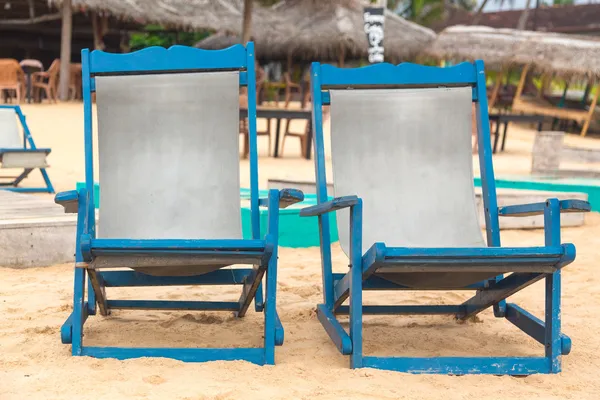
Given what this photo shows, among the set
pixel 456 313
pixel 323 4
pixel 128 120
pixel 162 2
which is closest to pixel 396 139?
pixel 456 313

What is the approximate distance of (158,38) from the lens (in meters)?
20.1

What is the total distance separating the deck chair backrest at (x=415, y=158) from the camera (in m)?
3.12

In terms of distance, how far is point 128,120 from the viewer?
306cm

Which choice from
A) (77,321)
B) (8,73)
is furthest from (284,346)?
(8,73)

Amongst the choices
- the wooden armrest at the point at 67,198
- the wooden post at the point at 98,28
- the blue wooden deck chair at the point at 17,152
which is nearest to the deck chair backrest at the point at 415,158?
the wooden armrest at the point at 67,198

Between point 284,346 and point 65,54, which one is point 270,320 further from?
point 65,54

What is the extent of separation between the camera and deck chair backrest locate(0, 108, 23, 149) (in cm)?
693

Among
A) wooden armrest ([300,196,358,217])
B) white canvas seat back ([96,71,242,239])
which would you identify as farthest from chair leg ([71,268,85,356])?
wooden armrest ([300,196,358,217])

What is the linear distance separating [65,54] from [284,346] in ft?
42.8

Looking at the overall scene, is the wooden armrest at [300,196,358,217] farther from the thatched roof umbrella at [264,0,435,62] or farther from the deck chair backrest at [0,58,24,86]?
the thatched roof umbrella at [264,0,435,62]

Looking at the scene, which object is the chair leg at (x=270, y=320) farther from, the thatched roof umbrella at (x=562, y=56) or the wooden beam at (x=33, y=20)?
the thatched roof umbrella at (x=562, y=56)

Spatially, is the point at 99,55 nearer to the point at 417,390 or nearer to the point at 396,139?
the point at 396,139

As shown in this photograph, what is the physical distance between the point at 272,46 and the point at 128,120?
17.6 meters

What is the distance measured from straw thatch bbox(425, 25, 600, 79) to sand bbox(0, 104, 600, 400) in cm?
1392
